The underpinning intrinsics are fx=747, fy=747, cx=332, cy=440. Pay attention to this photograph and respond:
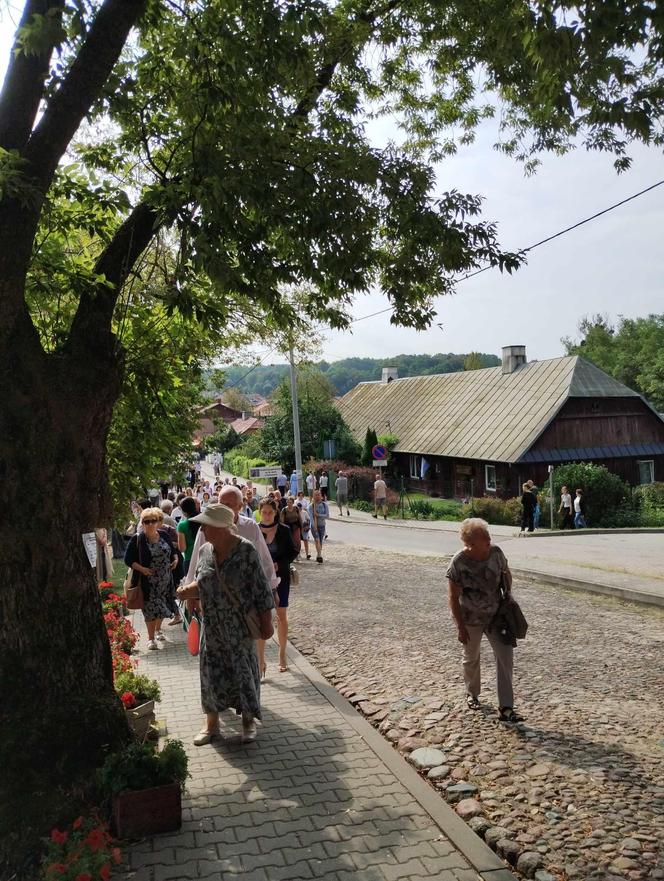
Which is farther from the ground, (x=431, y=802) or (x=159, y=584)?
(x=159, y=584)

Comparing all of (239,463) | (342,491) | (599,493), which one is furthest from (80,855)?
(239,463)

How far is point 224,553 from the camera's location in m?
5.55

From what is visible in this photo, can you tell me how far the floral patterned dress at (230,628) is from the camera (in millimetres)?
5500

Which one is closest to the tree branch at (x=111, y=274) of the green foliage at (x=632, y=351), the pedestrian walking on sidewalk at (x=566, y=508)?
the pedestrian walking on sidewalk at (x=566, y=508)

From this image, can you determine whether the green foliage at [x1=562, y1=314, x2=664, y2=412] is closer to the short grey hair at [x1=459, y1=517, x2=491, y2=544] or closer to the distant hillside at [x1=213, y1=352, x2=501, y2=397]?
the distant hillside at [x1=213, y1=352, x2=501, y2=397]

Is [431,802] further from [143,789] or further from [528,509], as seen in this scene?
[528,509]

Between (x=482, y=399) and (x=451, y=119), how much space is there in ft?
93.7

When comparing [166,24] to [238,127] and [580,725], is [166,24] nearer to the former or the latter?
[238,127]

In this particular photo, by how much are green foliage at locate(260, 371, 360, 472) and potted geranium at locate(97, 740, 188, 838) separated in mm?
35785

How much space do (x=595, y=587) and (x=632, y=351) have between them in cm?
7958

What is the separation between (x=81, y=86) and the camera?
15.5ft

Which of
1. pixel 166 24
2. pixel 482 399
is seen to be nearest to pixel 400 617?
pixel 166 24

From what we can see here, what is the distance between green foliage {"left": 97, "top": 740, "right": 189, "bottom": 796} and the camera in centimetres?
419

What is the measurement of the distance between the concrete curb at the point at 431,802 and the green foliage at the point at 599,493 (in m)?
21.4
